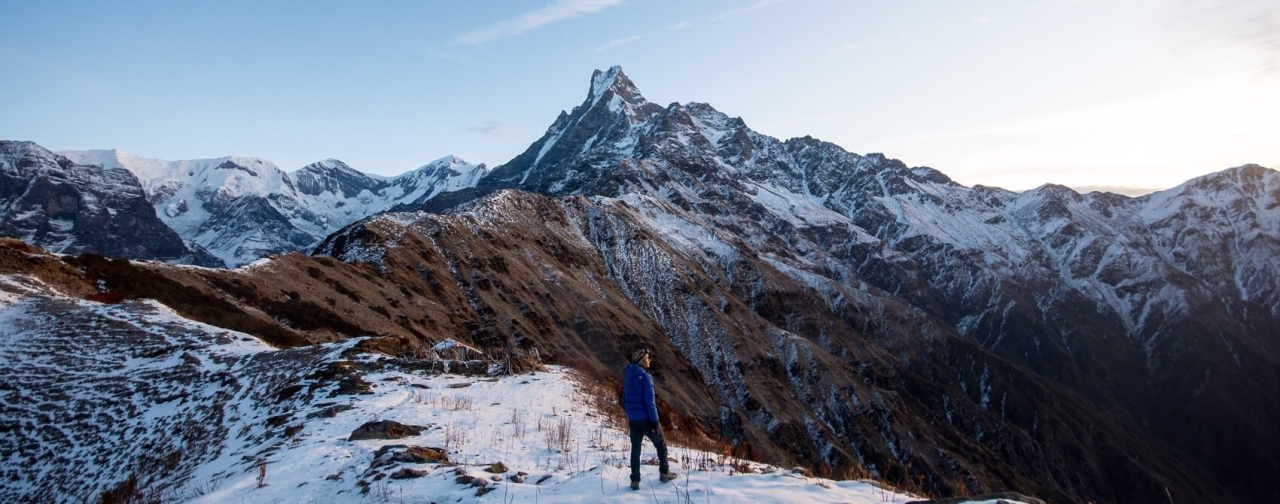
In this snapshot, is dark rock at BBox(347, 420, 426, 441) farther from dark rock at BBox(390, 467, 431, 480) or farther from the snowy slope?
dark rock at BBox(390, 467, 431, 480)

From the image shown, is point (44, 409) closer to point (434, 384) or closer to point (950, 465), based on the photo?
point (434, 384)

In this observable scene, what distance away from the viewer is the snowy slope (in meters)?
10.4

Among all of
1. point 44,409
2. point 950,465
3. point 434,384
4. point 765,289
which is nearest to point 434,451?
point 434,384

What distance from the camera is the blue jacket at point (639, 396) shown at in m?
10.6

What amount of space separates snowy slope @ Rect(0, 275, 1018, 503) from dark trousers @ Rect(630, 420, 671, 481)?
1.08 feet

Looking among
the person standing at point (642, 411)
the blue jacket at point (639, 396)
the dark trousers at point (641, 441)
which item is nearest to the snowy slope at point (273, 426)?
the dark trousers at point (641, 441)

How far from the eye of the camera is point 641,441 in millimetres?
10328

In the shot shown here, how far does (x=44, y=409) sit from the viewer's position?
19078 millimetres


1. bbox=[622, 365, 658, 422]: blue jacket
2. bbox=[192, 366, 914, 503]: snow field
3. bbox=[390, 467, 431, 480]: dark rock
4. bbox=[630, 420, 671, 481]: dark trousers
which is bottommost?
bbox=[192, 366, 914, 503]: snow field

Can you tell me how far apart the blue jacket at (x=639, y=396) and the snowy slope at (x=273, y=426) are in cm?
102

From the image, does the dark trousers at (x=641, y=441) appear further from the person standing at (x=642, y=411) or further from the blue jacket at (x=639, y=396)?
the blue jacket at (x=639, y=396)

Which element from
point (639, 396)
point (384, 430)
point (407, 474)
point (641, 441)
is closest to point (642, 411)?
point (639, 396)

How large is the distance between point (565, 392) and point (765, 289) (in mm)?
136320

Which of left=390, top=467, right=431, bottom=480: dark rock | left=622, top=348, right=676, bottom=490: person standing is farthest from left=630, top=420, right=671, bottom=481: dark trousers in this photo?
left=390, top=467, right=431, bottom=480: dark rock
